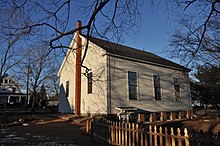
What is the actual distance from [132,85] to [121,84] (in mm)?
1448

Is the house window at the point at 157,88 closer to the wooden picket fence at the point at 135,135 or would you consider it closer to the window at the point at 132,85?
the window at the point at 132,85

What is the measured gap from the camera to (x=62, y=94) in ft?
72.6

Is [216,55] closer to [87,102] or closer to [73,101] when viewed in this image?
[87,102]

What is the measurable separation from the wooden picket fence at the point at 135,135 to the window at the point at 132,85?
8846 mm

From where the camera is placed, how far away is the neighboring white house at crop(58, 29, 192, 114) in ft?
49.0

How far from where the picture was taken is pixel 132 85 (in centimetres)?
1652

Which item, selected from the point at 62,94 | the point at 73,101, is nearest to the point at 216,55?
the point at 73,101

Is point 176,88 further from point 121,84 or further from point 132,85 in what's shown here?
point 121,84

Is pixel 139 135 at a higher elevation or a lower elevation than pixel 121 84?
lower

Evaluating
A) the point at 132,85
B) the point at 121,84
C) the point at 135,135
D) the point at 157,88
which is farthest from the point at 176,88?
the point at 135,135

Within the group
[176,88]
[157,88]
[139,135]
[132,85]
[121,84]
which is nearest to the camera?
[139,135]

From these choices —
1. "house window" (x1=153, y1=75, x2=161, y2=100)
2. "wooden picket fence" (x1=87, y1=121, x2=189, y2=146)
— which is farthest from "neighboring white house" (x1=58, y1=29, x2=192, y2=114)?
"wooden picket fence" (x1=87, y1=121, x2=189, y2=146)

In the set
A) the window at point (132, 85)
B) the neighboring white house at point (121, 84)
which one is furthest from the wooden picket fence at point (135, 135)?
the window at point (132, 85)

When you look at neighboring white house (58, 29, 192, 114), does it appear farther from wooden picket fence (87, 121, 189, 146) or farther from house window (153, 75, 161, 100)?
wooden picket fence (87, 121, 189, 146)
